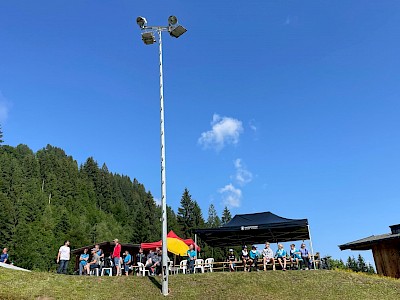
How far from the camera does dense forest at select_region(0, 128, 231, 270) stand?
71.1m

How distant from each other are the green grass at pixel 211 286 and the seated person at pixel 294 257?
6.81 feet

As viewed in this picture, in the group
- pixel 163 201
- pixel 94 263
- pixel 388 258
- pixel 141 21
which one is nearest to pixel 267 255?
pixel 163 201

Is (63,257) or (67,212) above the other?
(67,212)

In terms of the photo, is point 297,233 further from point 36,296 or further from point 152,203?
point 152,203

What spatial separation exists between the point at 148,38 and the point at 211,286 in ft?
37.7

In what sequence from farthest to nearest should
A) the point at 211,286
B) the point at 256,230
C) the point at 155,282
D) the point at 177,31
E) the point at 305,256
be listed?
the point at 256,230 < the point at 305,256 < the point at 177,31 < the point at 155,282 < the point at 211,286

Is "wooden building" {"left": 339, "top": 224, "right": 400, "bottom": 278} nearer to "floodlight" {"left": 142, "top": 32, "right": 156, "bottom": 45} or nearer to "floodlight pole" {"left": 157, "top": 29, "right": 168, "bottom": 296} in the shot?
"floodlight pole" {"left": 157, "top": 29, "right": 168, "bottom": 296}

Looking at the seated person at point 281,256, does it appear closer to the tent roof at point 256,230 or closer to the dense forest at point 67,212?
the tent roof at point 256,230

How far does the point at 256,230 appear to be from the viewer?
76.6 feet

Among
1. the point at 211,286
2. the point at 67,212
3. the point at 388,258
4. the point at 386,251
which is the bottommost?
the point at 211,286

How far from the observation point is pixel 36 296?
13016 mm

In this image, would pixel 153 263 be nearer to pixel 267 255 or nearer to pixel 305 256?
pixel 267 255

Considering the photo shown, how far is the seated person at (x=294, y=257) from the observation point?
1938cm

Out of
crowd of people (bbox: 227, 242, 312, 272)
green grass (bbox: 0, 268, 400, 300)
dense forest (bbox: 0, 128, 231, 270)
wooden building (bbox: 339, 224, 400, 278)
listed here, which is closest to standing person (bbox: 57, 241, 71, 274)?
green grass (bbox: 0, 268, 400, 300)
